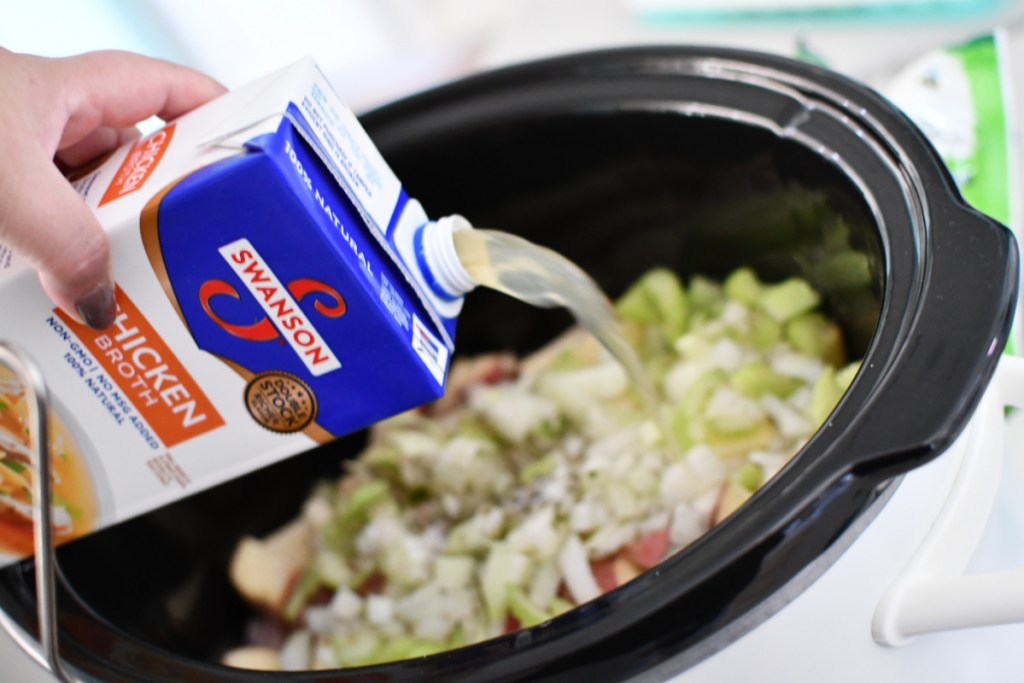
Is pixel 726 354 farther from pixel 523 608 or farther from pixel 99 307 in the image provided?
pixel 99 307

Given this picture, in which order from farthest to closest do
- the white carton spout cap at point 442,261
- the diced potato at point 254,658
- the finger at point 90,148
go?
the diced potato at point 254,658, the finger at point 90,148, the white carton spout cap at point 442,261

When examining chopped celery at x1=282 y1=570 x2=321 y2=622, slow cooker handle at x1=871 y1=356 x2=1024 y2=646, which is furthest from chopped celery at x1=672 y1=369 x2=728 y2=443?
chopped celery at x1=282 y1=570 x2=321 y2=622

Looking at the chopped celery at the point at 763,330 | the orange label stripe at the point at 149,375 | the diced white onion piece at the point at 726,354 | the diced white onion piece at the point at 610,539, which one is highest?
the chopped celery at the point at 763,330

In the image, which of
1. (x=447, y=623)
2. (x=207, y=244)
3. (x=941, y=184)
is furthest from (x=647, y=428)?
(x=207, y=244)

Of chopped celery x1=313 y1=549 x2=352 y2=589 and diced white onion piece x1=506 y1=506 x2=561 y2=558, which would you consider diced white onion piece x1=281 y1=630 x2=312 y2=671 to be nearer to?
chopped celery x1=313 y1=549 x2=352 y2=589

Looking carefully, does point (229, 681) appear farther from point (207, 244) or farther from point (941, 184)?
point (941, 184)

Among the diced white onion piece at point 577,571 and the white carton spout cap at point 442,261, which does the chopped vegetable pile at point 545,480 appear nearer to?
the diced white onion piece at point 577,571

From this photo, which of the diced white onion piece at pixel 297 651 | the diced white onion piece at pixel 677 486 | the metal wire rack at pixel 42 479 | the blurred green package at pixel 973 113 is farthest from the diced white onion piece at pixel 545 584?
the blurred green package at pixel 973 113
